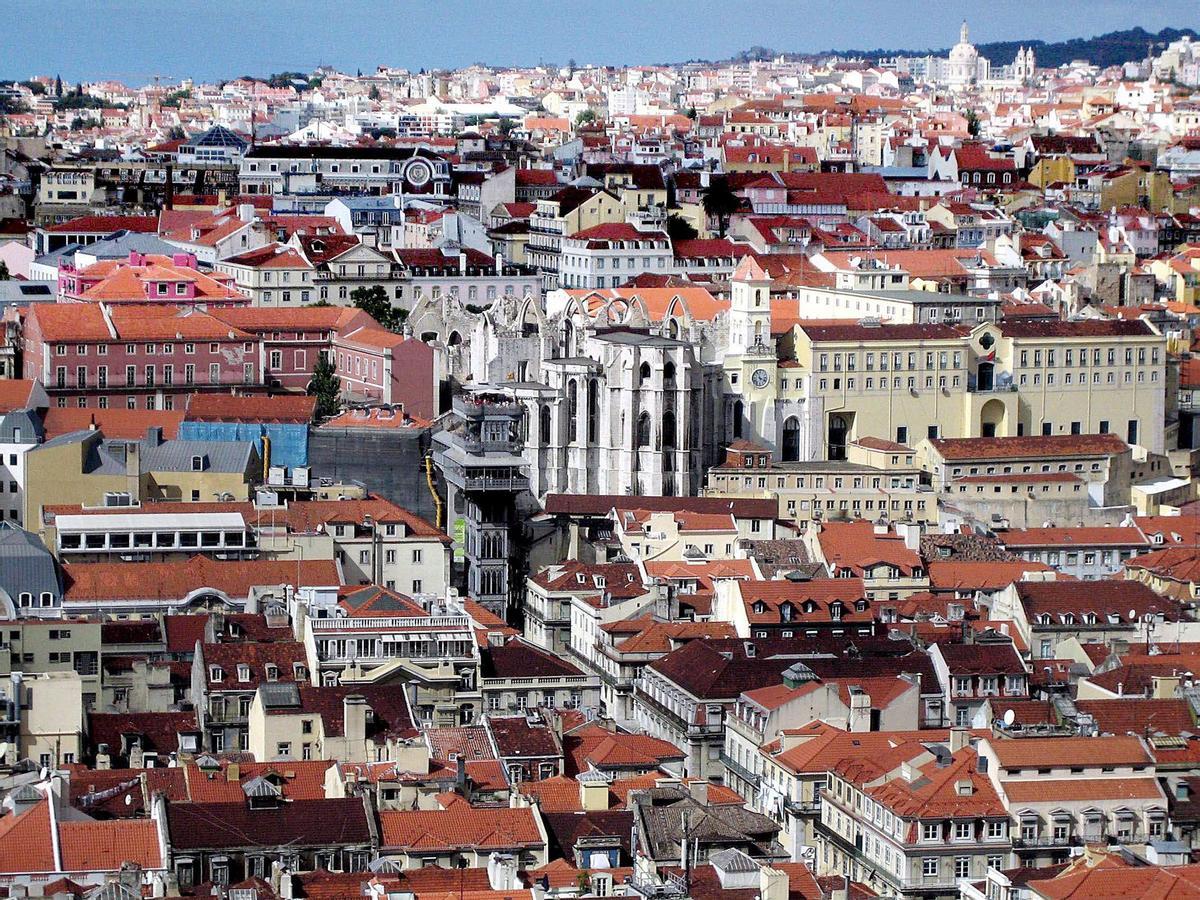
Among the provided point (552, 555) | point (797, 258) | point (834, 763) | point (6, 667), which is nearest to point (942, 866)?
point (834, 763)

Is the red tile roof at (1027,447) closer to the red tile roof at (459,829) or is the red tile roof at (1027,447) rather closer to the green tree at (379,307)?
the green tree at (379,307)

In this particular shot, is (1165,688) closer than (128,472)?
Yes

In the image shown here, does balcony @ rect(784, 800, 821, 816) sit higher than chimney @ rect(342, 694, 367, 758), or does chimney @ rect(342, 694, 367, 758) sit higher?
chimney @ rect(342, 694, 367, 758)

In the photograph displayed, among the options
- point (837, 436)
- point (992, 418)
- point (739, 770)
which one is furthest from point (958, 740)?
point (992, 418)

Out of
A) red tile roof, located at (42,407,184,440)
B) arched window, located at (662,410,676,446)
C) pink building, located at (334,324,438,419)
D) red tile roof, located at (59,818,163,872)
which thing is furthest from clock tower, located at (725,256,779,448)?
red tile roof, located at (59,818,163,872)

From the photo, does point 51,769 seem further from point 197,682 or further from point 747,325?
point 747,325

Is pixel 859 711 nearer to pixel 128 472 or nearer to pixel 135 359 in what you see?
pixel 128 472

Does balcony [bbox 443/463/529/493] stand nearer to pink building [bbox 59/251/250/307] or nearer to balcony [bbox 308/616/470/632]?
balcony [bbox 308/616/470/632]
